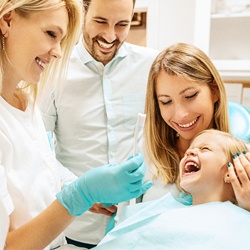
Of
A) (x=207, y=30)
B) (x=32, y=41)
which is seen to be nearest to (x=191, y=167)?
(x=32, y=41)

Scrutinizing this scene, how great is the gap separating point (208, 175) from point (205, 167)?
35 millimetres

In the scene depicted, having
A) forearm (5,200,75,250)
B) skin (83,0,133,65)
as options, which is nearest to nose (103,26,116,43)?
skin (83,0,133,65)

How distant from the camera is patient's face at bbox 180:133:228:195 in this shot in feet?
4.48

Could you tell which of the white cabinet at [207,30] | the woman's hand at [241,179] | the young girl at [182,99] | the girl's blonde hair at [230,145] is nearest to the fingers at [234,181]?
the woman's hand at [241,179]

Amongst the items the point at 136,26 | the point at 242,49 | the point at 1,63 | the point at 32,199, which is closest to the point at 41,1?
the point at 1,63

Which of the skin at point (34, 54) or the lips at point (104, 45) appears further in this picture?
the lips at point (104, 45)

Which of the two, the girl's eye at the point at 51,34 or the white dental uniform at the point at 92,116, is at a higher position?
the girl's eye at the point at 51,34

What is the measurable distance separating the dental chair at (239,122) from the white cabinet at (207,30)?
64 centimetres

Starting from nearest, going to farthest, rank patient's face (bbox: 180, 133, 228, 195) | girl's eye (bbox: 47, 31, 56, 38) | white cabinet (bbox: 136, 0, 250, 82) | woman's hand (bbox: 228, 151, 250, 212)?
girl's eye (bbox: 47, 31, 56, 38) < woman's hand (bbox: 228, 151, 250, 212) < patient's face (bbox: 180, 133, 228, 195) < white cabinet (bbox: 136, 0, 250, 82)

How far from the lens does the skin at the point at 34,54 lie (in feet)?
3.25

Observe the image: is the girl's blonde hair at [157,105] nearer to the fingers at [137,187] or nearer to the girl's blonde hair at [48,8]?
the fingers at [137,187]

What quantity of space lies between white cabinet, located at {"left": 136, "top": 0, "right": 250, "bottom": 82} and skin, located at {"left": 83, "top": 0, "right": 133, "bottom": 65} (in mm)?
759

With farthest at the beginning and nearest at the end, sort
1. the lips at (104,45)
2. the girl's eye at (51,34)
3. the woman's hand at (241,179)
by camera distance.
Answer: the lips at (104,45) < the woman's hand at (241,179) < the girl's eye at (51,34)

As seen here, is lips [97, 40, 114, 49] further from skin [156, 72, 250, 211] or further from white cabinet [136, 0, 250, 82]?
white cabinet [136, 0, 250, 82]
